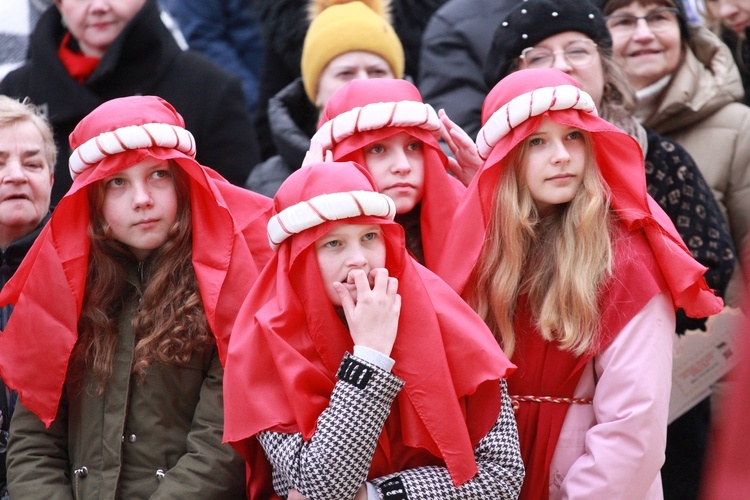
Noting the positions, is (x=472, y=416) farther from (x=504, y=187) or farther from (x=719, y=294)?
(x=719, y=294)

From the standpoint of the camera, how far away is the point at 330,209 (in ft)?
11.8

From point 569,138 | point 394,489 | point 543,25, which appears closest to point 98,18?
point 543,25

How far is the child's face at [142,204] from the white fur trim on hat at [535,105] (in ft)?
3.77

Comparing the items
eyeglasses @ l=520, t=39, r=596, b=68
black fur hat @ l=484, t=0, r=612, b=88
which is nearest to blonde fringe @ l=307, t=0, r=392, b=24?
black fur hat @ l=484, t=0, r=612, b=88

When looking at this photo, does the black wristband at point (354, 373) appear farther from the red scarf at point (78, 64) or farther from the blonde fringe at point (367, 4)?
the red scarf at point (78, 64)

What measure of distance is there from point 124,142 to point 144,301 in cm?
54

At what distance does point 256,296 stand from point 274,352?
0.24 metres

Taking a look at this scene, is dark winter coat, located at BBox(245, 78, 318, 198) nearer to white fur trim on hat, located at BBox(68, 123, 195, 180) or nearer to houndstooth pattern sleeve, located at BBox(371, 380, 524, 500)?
white fur trim on hat, located at BBox(68, 123, 195, 180)

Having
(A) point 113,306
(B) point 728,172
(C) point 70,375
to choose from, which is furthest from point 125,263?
(B) point 728,172

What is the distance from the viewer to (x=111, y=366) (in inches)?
159

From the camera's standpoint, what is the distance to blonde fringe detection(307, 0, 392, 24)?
5.68 meters

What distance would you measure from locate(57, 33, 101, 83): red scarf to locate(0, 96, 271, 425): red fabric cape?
1.45 m

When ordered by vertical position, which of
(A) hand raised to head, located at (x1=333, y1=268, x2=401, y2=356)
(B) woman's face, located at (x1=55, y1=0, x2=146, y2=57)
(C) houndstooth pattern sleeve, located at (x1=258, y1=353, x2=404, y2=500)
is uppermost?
(B) woman's face, located at (x1=55, y1=0, x2=146, y2=57)

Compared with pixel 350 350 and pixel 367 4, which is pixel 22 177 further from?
pixel 367 4
